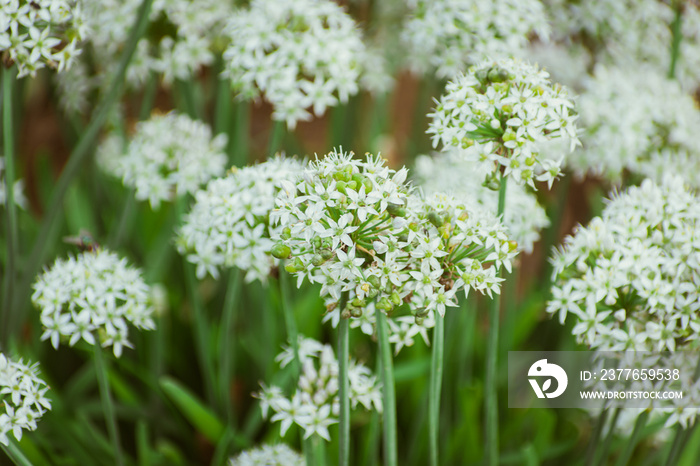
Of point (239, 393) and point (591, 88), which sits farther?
point (239, 393)

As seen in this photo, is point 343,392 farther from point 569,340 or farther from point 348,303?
point 569,340

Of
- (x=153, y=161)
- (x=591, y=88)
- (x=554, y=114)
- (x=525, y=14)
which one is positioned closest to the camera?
(x=554, y=114)

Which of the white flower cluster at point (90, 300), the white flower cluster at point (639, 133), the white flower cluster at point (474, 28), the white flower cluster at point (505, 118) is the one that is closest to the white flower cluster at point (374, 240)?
the white flower cluster at point (505, 118)

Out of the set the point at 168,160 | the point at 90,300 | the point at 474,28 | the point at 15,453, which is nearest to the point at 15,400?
the point at 15,453

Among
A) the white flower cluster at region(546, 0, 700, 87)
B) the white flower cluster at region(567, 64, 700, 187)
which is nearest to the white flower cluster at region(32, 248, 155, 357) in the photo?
the white flower cluster at region(567, 64, 700, 187)

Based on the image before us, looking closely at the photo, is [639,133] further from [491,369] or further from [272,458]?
[272,458]

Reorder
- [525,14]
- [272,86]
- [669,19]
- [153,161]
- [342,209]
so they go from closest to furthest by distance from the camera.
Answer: [342,209], [272,86], [525,14], [153,161], [669,19]

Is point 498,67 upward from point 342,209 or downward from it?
upward

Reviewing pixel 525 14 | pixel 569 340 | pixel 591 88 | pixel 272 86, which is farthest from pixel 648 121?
pixel 272 86
